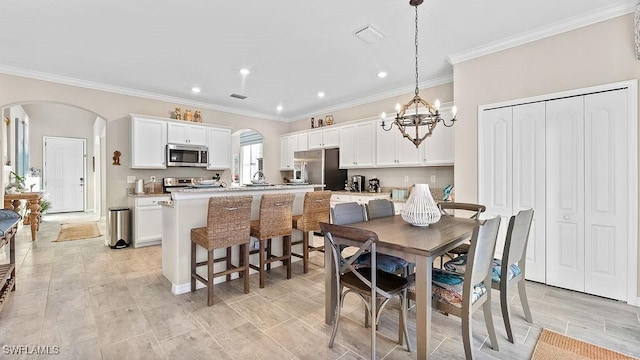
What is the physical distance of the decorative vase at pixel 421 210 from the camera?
2314 mm

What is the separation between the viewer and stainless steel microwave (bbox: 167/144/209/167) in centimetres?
519

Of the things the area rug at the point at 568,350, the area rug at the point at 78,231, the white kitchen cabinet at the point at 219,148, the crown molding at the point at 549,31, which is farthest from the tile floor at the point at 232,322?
the white kitchen cabinet at the point at 219,148

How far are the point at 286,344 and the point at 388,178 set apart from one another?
3749 millimetres

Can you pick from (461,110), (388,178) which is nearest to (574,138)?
(461,110)

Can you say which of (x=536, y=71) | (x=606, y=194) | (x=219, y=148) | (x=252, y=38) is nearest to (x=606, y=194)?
(x=606, y=194)

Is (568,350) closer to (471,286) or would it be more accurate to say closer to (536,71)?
(471,286)

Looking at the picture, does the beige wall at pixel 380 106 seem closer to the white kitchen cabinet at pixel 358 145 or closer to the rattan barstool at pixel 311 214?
the white kitchen cabinet at pixel 358 145

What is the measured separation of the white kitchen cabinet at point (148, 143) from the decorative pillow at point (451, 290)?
499 cm

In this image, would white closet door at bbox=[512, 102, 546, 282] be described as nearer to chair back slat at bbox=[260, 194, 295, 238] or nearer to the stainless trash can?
chair back slat at bbox=[260, 194, 295, 238]

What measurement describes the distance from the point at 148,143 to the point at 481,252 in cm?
527

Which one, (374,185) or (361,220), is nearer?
(361,220)

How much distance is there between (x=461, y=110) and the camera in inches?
142

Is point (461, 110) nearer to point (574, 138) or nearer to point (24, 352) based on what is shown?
point (574, 138)

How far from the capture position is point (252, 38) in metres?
3.09
